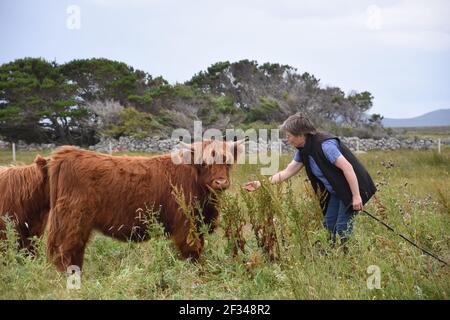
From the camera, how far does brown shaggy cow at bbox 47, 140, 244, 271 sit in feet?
17.0

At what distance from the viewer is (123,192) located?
5410 mm

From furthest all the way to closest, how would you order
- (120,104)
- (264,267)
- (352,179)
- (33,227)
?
1. (120,104)
2. (33,227)
3. (352,179)
4. (264,267)

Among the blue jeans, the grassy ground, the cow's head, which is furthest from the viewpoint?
the cow's head

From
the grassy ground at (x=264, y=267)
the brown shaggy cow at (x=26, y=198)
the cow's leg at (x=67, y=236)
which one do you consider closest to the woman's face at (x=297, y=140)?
the grassy ground at (x=264, y=267)

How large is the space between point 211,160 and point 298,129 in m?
1.03

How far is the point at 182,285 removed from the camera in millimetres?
4344

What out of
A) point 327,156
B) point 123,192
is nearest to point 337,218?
point 327,156

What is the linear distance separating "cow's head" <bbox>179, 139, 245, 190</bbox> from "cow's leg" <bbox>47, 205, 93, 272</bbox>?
126 centimetres

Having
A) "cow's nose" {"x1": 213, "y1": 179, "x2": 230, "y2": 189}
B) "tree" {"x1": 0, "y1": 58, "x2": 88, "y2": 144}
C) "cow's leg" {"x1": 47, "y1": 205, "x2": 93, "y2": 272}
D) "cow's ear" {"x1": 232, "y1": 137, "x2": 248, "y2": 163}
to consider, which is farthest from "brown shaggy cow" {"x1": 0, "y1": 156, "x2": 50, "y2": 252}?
"tree" {"x1": 0, "y1": 58, "x2": 88, "y2": 144}

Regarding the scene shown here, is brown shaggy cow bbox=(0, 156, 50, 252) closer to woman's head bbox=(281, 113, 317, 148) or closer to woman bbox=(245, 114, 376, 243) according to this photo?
woman bbox=(245, 114, 376, 243)

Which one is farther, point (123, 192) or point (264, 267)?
point (123, 192)

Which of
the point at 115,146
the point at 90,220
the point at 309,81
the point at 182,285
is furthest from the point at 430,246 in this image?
the point at 309,81

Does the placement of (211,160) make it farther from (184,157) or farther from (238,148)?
(238,148)

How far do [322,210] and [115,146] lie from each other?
22513mm
